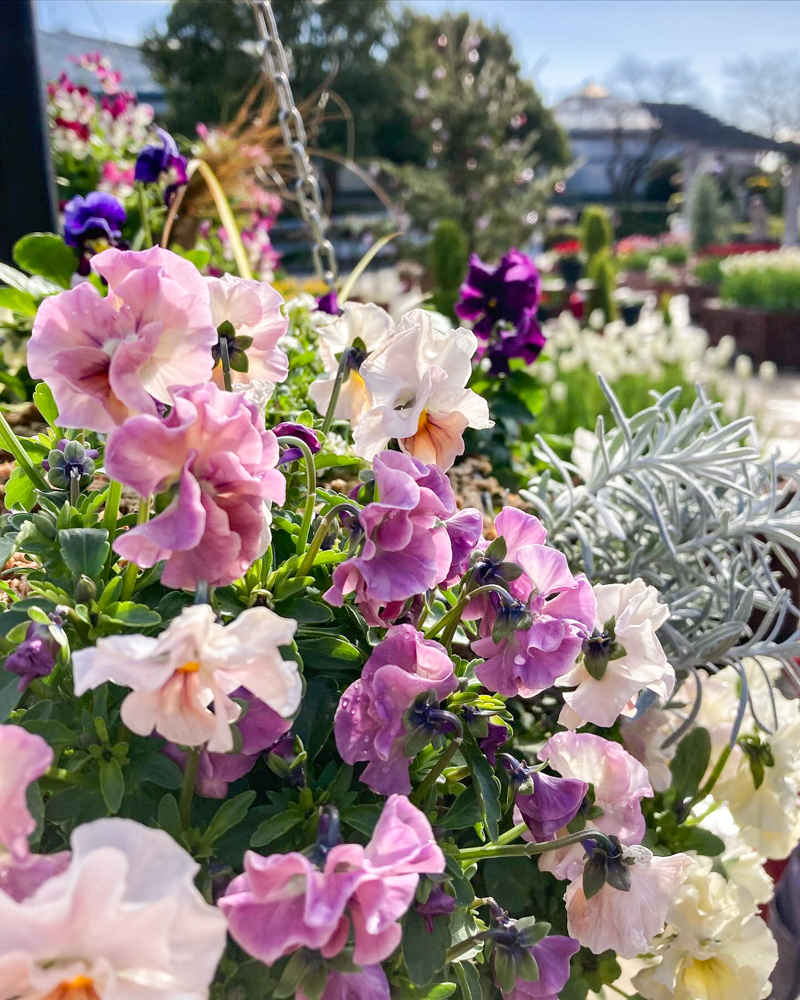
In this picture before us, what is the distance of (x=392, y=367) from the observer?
599mm

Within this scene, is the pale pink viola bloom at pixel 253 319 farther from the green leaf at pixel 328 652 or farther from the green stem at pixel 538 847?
the green stem at pixel 538 847

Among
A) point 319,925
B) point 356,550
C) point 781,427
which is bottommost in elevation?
point 781,427

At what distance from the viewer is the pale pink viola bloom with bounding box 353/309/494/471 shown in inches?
23.1

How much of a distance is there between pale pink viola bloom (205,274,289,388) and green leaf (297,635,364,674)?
Result: 0.63 feet

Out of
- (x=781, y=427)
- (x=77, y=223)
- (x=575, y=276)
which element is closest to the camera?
(x=77, y=223)

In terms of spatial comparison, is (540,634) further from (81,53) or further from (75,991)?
(81,53)

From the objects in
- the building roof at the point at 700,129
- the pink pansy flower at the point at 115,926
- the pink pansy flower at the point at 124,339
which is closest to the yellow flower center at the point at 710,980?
the pink pansy flower at the point at 115,926

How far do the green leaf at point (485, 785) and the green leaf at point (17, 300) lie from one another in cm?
99

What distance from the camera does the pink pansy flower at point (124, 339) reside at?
1.57 ft

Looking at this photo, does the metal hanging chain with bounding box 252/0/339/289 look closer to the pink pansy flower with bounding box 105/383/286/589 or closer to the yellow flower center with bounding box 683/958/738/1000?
the pink pansy flower with bounding box 105/383/286/589

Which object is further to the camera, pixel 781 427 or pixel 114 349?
pixel 781 427

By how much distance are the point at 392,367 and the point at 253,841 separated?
0.31 metres

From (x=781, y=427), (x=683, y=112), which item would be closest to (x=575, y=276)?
(x=781, y=427)

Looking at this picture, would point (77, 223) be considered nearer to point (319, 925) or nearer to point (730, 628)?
point (730, 628)
